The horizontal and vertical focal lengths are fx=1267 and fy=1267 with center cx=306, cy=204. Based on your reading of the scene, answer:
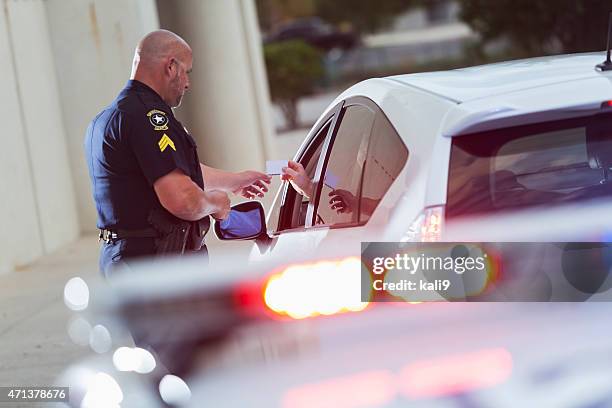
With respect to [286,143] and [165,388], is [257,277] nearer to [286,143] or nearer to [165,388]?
[165,388]

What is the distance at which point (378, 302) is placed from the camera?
308cm

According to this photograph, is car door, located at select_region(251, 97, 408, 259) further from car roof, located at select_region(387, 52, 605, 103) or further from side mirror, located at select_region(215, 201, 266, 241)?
car roof, located at select_region(387, 52, 605, 103)

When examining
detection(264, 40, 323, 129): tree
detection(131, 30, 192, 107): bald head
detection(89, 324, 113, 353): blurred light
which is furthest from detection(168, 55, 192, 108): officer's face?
detection(264, 40, 323, 129): tree

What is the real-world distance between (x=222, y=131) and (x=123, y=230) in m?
8.94

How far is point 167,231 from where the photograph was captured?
4391 mm

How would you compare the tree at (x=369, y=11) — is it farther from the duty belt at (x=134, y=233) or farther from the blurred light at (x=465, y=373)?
the blurred light at (x=465, y=373)

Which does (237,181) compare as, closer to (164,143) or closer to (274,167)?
(274,167)

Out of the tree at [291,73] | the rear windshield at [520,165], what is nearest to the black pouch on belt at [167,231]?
the rear windshield at [520,165]

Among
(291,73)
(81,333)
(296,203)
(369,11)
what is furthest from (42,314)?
(369,11)

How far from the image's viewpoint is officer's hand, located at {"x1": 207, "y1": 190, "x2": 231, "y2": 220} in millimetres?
4348

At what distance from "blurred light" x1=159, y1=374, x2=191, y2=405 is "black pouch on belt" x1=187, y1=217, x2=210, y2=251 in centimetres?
89

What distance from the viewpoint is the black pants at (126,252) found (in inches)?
172

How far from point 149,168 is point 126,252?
13.8 inches

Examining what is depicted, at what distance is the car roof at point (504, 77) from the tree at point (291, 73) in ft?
59.6
